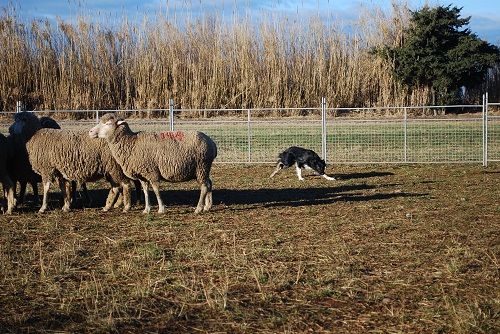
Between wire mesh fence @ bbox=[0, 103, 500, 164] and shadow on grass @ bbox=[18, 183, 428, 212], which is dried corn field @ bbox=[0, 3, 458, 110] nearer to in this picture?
wire mesh fence @ bbox=[0, 103, 500, 164]

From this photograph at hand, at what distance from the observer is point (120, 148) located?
419 inches

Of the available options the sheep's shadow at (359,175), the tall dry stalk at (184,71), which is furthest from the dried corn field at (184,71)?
the sheep's shadow at (359,175)

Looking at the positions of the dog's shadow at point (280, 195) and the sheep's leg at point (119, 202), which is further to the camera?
the dog's shadow at point (280, 195)

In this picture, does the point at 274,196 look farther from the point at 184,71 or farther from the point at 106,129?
the point at 184,71

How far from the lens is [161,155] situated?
1047 cm

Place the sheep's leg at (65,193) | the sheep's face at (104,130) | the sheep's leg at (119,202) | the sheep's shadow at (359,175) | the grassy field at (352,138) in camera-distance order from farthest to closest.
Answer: the grassy field at (352,138) < the sheep's shadow at (359,175) < the sheep's leg at (119,202) < the sheep's leg at (65,193) < the sheep's face at (104,130)

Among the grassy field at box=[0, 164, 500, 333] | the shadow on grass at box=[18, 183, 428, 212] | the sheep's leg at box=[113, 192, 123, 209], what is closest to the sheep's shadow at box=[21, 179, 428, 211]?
the shadow on grass at box=[18, 183, 428, 212]

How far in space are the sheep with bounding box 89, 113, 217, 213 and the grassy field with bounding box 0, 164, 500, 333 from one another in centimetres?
52

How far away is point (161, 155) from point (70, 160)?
1427 millimetres

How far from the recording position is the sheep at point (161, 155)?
10.5 metres

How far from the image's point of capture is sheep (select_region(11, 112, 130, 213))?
10742mm

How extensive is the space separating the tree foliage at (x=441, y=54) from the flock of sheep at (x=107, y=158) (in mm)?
20651

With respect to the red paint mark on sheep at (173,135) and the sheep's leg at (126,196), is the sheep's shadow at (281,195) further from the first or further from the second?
the red paint mark on sheep at (173,135)

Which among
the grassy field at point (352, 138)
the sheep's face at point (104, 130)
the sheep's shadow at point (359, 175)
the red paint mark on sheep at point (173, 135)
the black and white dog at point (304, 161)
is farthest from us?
the grassy field at point (352, 138)
